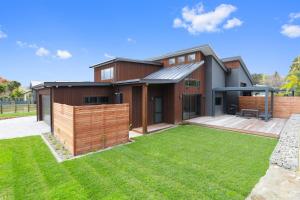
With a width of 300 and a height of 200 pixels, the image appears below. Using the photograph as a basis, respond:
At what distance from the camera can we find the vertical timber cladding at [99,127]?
629 cm

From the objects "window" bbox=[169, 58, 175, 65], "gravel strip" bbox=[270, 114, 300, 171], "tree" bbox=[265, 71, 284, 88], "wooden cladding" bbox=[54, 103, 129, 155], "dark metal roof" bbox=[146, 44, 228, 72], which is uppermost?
"tree" bbox=[265, 71, 284, 88]

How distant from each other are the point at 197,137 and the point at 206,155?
97.3 inches

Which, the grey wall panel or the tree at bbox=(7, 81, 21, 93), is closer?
the grey wall panel

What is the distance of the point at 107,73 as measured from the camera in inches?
571

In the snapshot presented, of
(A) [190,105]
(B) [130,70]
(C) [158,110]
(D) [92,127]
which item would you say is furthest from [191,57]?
(D) [92,127]

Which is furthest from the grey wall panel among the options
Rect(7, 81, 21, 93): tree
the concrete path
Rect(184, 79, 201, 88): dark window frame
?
Rect(7, 81, 21, 93): tree

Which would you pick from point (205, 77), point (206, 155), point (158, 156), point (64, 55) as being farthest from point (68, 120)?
point (64, 55)

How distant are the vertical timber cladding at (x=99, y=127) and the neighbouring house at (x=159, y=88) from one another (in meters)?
1.98

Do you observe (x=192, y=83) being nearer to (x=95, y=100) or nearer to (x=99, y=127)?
(x=95, y=100)

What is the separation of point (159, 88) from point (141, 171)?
784 centimetres

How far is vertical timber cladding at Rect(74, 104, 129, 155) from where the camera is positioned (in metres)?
6.29

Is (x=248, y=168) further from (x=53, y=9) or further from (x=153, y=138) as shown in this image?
(x=53, y=9)

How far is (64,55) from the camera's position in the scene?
232ft

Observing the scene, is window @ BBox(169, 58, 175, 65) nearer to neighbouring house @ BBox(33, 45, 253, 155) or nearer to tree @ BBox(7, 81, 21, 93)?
neighbouring house @ BBox(33, 45, 253, 155)
